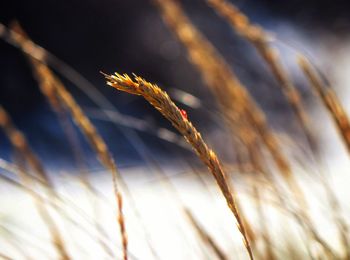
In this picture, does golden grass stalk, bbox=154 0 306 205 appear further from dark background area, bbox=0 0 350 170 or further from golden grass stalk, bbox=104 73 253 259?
dark background area, bbox=0 0 350 170

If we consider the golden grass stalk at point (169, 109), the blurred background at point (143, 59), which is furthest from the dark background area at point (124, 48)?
the golden grass stalk at point (169, 109)

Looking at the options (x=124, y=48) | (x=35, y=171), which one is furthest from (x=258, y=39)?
(x=124, y=48)

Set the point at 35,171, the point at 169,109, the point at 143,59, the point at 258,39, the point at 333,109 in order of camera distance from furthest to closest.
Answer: the point at 143,59 → the point at 35,171 → the point at 258,39 → the point at 333,109 → the point at 169,109

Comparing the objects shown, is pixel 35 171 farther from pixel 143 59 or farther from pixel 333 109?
pixel 143 59

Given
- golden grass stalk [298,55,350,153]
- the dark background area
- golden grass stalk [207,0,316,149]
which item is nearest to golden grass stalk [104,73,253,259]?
golden grass stalk [298,55,350,153]

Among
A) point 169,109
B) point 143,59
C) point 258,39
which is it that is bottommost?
point 169,109

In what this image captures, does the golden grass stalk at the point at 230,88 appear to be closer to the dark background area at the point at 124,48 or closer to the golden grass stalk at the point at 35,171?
the golden grass stalk at the point at 35,171

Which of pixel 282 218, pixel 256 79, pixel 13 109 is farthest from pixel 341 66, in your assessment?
pixel 282 218

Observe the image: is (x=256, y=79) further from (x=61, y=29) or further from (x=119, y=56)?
(x=61, y=29)
